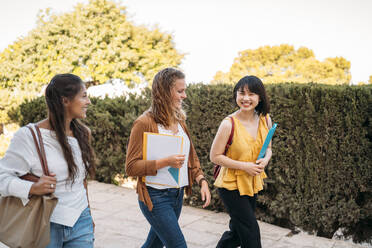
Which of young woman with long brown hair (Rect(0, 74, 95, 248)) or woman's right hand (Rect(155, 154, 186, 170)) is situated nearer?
young woman with long brown hair (Rect(0, 74, 95, 248))

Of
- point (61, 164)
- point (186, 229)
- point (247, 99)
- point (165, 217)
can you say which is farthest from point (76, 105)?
point (186, 229)

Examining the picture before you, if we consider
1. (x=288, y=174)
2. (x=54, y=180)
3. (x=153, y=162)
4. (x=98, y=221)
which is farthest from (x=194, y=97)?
(x=54, y=180)

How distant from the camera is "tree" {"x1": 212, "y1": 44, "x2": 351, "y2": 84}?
45.2 metres

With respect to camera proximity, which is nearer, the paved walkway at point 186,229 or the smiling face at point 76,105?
the smiling face at point 76,105

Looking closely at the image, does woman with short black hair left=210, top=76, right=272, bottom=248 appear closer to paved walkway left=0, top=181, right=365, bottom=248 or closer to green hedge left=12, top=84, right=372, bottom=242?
paved walkway left=0, top=181, right=365, bottom=248

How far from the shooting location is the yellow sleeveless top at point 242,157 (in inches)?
125

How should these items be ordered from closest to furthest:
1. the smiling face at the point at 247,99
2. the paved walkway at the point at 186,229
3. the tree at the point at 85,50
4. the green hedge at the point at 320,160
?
the smiling face at the point at 247,99 < the paved walkway at the point at 186,229 < the green hedge at the point at 320,160 < the tree at the point at 85,50

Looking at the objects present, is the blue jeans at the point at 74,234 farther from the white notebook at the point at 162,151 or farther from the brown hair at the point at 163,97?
the brown hair at the point at 163,97

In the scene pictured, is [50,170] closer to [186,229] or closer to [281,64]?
[186,229]

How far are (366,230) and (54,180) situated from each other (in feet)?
14.9

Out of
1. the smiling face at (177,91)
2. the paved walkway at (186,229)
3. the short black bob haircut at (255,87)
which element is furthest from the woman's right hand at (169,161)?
the paved walkway at (186,229)

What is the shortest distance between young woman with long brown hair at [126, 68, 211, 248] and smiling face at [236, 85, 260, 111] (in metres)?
0.55

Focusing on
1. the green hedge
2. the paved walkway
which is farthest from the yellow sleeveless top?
the green hedge

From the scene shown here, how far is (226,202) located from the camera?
3250 millimetres
